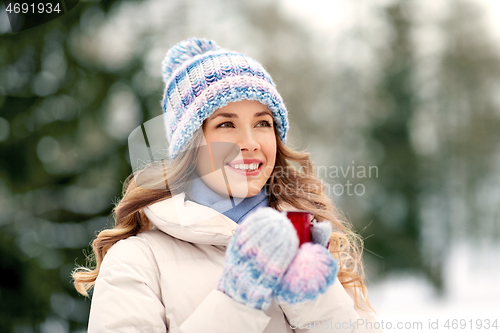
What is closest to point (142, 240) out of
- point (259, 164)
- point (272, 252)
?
point (259, 164)

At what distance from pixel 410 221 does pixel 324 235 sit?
454 centimetres

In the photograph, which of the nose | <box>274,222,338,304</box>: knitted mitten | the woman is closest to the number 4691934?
the woman

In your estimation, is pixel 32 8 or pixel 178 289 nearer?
pixel 178 289

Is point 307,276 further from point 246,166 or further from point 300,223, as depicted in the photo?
point 246,166

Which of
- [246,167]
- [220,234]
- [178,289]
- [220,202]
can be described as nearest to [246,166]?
[246,167]

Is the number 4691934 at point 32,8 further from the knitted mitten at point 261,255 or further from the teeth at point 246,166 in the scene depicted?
the knitted mitten at point 261,255

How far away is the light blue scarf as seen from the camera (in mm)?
1467

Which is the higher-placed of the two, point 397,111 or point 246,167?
point 246,167

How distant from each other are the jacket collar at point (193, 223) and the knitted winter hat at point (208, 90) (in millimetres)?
295

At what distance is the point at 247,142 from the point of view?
4.81ft

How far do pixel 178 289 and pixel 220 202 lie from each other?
14.1 inches

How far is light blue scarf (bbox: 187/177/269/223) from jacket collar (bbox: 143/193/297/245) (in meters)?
0.07

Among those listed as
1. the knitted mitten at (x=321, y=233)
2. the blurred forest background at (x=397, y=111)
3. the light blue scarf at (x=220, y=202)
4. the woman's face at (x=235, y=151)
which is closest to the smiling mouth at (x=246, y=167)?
the woman's face at (x=235, y=151)

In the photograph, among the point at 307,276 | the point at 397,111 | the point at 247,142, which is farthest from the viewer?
the point at 397,111
